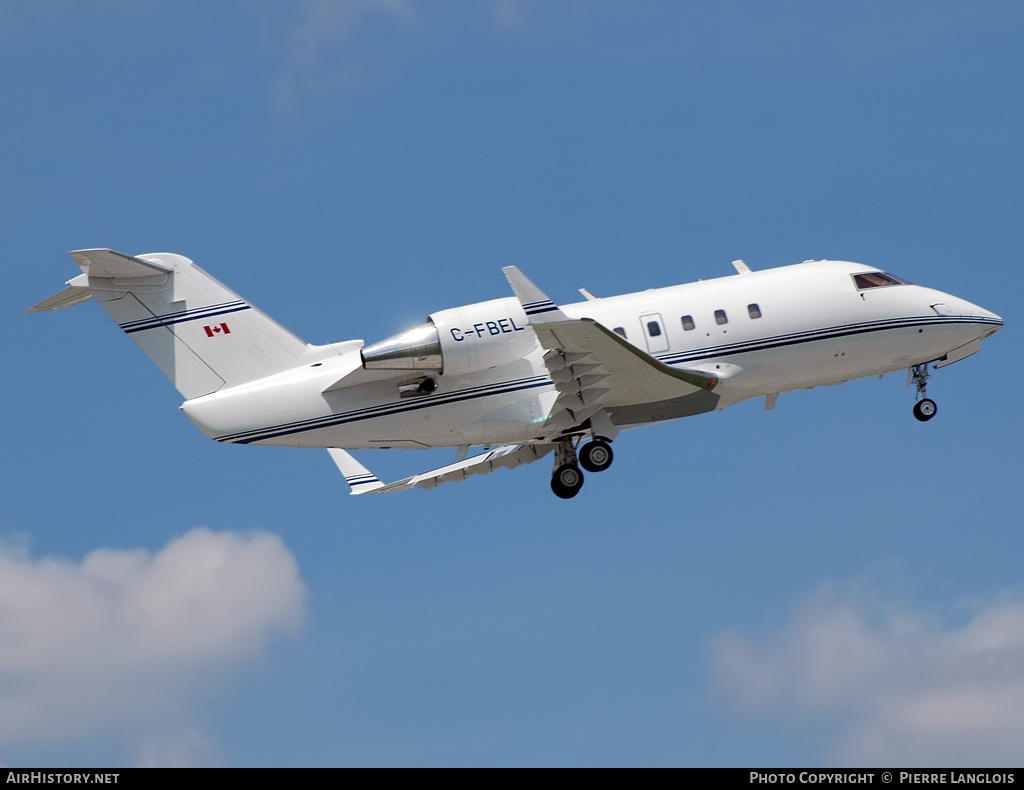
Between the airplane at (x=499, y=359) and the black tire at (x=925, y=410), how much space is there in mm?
1565

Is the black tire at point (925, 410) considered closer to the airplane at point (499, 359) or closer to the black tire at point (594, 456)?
the airplane at point (499, 359)

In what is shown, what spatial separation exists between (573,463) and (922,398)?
727 centimetres

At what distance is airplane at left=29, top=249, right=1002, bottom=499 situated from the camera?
24094 millimetres

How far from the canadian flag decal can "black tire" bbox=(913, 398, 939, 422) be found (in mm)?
13719

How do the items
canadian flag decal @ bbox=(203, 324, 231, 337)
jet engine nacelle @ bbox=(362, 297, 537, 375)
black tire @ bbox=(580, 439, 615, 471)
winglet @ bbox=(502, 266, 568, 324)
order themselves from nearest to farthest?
1. winglet @ bbox=(502, 266, 568, 324)
2. jet engine nacelle @ bbox=(362, 297, 537, 375)
3. canadian flag decal @ bbox=(203, 324, 231, 337)
4. black tire @ bbox=(580, 439, 615, 471)

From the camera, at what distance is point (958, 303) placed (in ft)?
87.5

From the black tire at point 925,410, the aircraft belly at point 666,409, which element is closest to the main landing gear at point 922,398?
the black tire at point 925,410

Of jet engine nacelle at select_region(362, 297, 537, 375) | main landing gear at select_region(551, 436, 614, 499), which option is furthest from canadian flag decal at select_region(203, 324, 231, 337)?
main landing gear at select_region(551, 436, 614, 499)

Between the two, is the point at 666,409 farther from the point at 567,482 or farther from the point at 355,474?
the point at 355,474

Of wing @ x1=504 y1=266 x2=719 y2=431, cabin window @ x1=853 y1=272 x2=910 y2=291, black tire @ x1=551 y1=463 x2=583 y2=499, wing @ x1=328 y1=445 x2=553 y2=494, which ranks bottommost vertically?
black tire @ x1=551 y1=463 x2=583 y2=499

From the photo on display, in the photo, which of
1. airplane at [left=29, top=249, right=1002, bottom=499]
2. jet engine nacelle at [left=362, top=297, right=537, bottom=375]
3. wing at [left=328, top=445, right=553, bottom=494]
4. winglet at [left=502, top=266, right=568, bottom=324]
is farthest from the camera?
wing at [left=328, top=445, right=553, bottom=494]

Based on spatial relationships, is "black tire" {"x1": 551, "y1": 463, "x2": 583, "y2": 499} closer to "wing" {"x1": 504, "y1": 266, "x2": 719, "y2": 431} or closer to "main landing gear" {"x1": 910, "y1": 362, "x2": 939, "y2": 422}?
"wing" {"x1": 504, "y1": 266, "x2": 719, "y2": 431}
